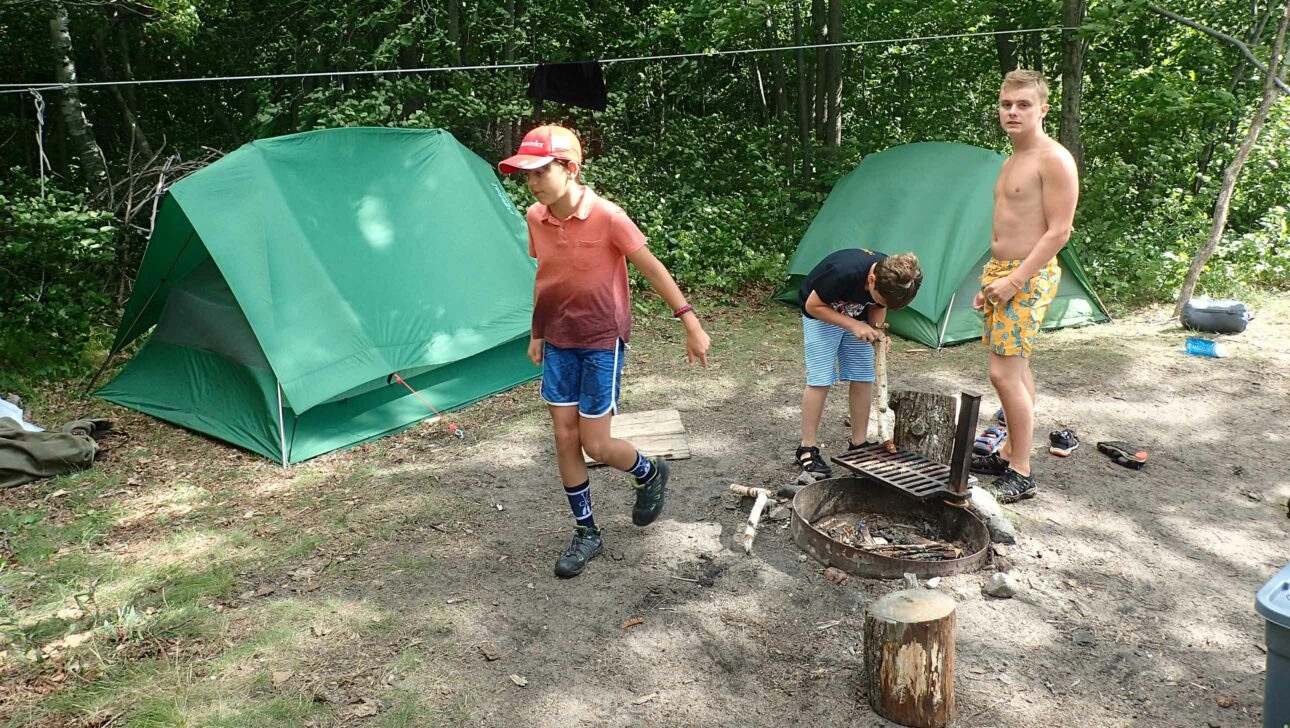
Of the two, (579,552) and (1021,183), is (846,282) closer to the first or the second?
(1021,183)

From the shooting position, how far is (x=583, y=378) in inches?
128

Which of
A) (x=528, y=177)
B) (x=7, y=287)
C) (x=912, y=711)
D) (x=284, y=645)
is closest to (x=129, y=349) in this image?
(x=7, y=287)

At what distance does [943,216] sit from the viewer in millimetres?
6840

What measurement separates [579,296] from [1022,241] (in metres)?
1.95

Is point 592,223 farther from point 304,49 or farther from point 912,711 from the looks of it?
point 304,49

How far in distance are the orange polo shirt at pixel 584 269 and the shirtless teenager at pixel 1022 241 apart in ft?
5.49

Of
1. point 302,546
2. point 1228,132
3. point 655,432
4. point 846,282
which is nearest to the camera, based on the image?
point 302,546

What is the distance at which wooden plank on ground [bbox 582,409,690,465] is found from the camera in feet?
15.5

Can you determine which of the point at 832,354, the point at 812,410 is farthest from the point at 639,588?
the point at 832,354

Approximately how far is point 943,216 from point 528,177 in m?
4.72

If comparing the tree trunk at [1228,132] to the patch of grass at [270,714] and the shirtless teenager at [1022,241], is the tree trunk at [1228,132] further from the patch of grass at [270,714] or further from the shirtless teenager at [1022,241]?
the patch of grass at [270,714]

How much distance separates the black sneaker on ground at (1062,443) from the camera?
4.52 metres

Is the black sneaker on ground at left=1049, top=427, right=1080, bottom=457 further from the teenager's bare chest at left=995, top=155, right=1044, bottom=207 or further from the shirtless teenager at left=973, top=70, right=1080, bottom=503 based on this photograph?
the teenager's bare chest at left=995, top=155, right=1044, bottom=207

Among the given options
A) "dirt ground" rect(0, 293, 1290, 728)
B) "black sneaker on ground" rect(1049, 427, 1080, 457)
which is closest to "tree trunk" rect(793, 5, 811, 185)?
"dirt ground" rect(0, 293, 1290, 728)
